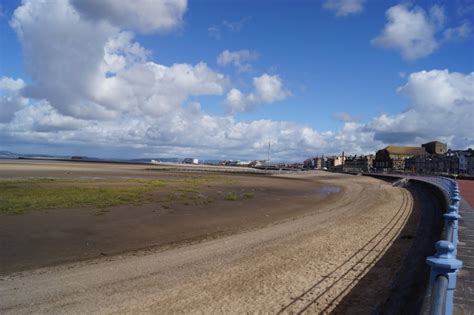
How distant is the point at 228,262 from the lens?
1074 cm

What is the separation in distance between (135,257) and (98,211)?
8.70 metres

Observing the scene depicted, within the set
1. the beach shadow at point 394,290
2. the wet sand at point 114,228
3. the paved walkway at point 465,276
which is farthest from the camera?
the wet sand at point 114,228

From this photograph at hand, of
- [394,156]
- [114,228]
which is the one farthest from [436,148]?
[114,228]

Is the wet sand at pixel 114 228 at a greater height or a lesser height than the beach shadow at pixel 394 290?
lesser

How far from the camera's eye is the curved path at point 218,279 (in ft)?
24.6

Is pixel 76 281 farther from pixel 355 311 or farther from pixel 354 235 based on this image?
pixel 354 235

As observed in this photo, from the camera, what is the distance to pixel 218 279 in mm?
9180

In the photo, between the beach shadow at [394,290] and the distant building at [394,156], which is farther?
the distant building at [394,156]

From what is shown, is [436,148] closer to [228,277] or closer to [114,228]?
[114,228]

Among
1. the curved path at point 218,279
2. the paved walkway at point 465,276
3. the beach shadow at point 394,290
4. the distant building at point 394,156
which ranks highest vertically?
the distant building at point 394,156

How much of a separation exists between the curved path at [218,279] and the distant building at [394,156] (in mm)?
162198

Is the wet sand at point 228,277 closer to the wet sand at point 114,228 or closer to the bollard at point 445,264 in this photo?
the wet sand at point 114,228

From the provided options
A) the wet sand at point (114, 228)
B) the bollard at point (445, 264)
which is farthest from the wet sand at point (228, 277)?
the bollard at point (445, 264)

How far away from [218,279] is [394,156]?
174 meters
